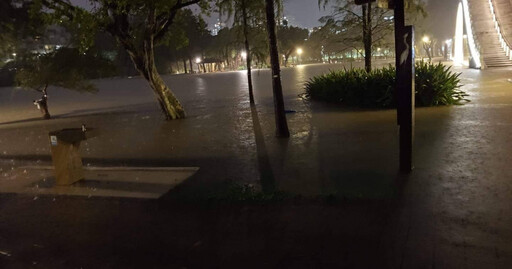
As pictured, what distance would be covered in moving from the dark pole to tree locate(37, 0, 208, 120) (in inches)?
291

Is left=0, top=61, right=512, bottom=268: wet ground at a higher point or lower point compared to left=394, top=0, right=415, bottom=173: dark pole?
lower

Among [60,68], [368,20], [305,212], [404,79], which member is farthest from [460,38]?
[305,212]

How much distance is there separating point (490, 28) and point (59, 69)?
101ft

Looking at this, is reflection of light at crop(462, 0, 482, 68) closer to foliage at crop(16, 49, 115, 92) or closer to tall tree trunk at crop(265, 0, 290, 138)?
tall tree trunk at crop(265, 0, 290, 138)

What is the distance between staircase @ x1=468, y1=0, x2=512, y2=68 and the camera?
29797 millimetres

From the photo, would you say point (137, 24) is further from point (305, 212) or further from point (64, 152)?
point (305, 212)

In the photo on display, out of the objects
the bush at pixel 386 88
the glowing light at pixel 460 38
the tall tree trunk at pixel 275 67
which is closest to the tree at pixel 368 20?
the bush at pixel 386 88

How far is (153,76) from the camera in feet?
48.0

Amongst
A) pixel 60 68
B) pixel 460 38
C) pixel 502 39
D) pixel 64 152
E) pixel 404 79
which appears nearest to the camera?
pixel 404 79

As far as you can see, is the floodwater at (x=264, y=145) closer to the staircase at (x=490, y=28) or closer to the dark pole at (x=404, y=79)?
the dark pole at (x=404, y=79)

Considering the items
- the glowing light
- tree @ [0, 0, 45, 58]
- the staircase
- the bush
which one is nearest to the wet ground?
the bush

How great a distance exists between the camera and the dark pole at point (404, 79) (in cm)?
611

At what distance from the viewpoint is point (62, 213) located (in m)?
5.88

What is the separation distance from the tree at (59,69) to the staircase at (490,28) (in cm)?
2543
